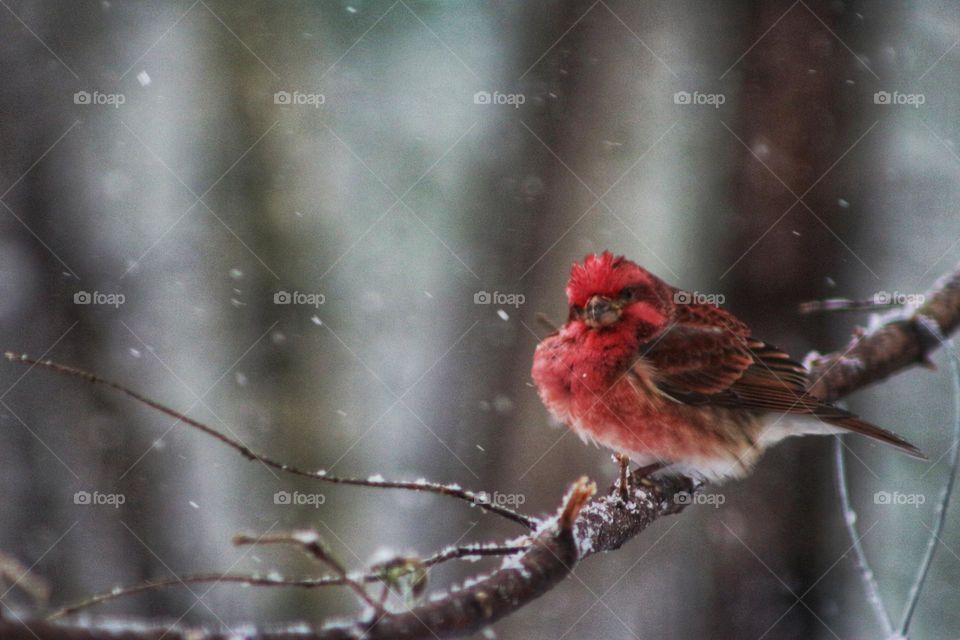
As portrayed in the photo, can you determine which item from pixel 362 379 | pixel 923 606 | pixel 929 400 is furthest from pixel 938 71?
pixel 362 379

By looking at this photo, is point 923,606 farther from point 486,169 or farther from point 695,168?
point 486,169

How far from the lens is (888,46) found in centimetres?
557

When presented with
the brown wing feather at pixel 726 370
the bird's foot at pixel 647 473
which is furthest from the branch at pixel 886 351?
the bird's foot at pixel 647 473

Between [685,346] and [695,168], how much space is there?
8.28ft

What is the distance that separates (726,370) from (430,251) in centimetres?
322

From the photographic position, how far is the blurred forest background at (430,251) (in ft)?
16.7

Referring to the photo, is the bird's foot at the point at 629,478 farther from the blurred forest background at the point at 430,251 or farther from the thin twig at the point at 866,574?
the blurred forest background at the point at 430,251

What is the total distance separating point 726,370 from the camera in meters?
3.98

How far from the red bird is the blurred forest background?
41.9 inches

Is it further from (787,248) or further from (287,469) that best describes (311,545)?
(787,248)

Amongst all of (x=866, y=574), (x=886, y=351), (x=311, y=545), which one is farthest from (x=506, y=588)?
(x=886, y=351)

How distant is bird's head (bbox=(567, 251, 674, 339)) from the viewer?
3.49m

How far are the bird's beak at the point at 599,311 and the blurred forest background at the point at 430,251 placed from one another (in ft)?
5.81

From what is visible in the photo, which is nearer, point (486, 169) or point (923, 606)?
point (923, 606)
